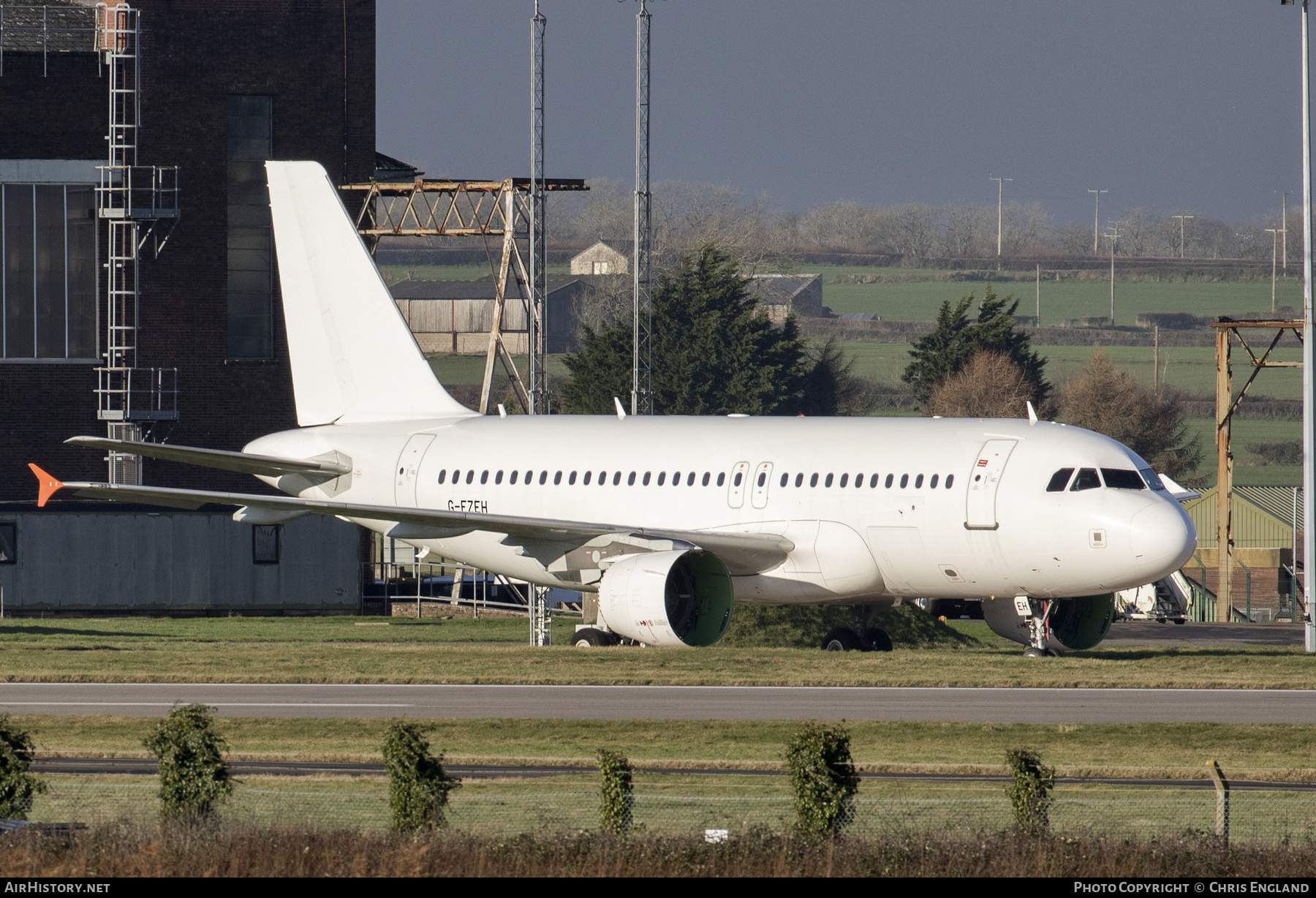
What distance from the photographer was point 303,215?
139ft

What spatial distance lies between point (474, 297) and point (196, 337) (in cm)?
9612

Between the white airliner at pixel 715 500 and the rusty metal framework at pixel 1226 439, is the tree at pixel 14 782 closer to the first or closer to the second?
the white airliner at pixel 715 500

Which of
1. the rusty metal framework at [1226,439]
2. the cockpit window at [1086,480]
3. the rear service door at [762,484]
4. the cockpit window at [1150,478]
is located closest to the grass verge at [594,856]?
the cockpit window at [1086,480]

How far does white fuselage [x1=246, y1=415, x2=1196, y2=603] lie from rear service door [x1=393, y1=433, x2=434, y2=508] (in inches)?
1.6

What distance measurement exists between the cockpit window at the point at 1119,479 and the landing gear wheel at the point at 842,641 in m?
6.81


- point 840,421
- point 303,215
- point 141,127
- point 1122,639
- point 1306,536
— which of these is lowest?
point 1122,639

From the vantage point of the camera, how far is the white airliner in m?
32.2

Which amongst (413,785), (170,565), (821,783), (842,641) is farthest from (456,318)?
(821,783)

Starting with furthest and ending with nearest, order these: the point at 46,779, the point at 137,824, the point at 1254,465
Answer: the point at 1254,465 → the point at 46,779 → the point at 137,824

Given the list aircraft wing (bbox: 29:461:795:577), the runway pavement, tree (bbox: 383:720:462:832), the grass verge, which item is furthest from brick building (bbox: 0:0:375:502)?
the grass verge

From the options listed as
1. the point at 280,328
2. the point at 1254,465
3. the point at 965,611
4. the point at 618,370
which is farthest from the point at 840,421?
the point at 1254,465

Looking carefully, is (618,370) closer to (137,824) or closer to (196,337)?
(196,337)

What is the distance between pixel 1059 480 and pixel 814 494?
4.62 m

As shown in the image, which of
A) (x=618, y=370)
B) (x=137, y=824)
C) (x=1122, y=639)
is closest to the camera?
(x=137, y=824)
